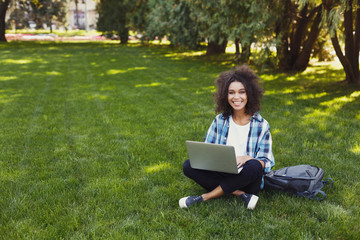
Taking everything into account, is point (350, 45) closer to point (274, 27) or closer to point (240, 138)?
point (274, 27)

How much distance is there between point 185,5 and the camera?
50.1 feet

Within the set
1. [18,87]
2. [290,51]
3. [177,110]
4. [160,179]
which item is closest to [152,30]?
[290,51]

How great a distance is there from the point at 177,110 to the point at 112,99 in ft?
6.26

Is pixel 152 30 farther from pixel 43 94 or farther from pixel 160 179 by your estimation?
pixel 160 179

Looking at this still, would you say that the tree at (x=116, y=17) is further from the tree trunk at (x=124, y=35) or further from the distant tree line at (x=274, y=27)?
the distant tree line at (x=274, y=27)

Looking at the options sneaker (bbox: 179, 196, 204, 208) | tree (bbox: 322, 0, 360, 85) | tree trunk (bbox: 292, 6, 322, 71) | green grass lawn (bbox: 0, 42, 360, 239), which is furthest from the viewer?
tree trunk (bbox: 292, 6, 322, 71)

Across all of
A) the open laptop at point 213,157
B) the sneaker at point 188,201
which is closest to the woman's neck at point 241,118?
the open laptop at point 213,157

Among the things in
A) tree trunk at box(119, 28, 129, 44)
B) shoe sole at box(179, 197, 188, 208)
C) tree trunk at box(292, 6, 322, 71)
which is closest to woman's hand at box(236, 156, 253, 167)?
shoe sole at box(179, 197, 188, 208)

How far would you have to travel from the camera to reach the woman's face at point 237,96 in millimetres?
3287

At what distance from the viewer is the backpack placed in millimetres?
3264

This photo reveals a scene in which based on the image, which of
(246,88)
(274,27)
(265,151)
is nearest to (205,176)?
(265,151)

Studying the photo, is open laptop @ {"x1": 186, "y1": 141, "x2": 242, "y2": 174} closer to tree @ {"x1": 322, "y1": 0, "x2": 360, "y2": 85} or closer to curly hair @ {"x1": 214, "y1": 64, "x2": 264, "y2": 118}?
curly hair @ {"x1": 214, "y1": 64, "x2": 264, "y2": 118}

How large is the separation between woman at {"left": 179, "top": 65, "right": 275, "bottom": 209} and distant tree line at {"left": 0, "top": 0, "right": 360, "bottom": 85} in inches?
168

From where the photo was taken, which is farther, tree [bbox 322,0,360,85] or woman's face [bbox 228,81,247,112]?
tree [bbox 322,0,360,85]
